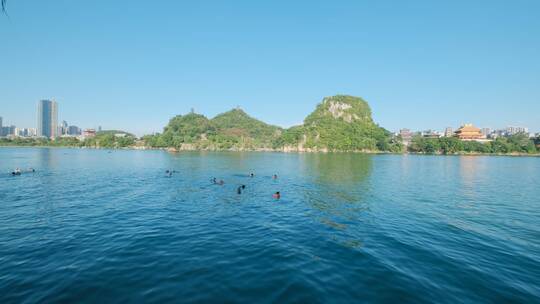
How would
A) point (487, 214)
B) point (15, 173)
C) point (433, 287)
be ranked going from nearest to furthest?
point (433, 287)
point (487, 214)
point (15, 173)

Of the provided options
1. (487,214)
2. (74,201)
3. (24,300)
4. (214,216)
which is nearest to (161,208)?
(214,216)

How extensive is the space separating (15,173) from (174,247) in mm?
57419

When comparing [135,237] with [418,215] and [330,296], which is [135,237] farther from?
[418,215]

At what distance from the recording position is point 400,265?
12.9 m

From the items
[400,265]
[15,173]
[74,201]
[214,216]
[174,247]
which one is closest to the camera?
[400,265]

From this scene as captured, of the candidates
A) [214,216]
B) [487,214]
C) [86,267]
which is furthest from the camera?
[487,214]

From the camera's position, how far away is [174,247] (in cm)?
1477

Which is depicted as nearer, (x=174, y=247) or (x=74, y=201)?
(x=174, y=247)

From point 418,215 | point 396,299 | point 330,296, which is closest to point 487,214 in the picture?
point 418,215

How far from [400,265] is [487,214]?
62.4 feet

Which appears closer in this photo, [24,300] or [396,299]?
[24,300]

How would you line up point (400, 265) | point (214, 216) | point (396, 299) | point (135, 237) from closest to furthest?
point (396, 299), point (400, 265), point (135, 237), point (214, 216)

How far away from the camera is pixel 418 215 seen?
76.7 ft

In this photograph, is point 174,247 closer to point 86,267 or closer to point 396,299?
point 86,267
